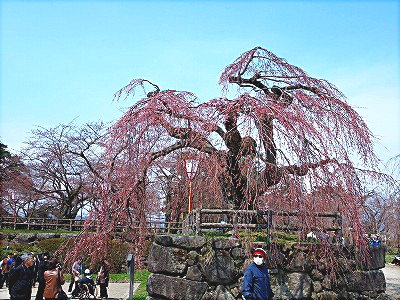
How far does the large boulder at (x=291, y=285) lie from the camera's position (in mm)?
8141

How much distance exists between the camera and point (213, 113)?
8484 millimetres

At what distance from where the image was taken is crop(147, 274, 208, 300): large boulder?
7.95 m

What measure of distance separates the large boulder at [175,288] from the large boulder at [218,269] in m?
0.22

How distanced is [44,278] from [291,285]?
→ 5524mm

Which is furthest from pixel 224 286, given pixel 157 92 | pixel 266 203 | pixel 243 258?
pixel 157 92

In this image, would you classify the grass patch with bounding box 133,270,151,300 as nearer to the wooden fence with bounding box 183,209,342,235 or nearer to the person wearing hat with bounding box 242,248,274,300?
the wooden fence with bounding box 183,209,342,235

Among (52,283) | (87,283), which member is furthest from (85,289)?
(52,283)

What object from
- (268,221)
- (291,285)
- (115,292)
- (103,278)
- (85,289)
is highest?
(268,221)

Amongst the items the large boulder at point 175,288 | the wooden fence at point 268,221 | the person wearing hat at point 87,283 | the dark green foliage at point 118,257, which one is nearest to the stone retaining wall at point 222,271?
the large boulder at point 175,288

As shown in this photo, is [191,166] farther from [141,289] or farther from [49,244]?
[49,244]

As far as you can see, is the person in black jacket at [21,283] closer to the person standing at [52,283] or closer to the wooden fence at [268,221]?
the person standing at [52,283]

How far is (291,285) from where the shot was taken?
8.20 m

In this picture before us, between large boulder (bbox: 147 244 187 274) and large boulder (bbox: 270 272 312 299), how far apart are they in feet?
5.76

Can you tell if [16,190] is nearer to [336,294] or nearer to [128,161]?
[128,161]
